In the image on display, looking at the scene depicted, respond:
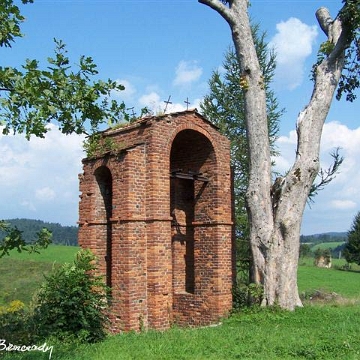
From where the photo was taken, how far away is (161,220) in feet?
37.2

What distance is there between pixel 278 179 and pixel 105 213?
466 centimetres

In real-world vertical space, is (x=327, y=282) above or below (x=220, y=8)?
below

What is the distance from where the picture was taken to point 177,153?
1390 centimetres

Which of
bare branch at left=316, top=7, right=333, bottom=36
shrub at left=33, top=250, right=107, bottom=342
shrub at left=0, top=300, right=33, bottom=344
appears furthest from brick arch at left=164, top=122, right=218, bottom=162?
shrub at left=0, top=300, right=33, bottom=344

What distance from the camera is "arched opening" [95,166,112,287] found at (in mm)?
12438

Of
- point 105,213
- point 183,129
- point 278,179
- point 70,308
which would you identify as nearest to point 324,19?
point 278,179

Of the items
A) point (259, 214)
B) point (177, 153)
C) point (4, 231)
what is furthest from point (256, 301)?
point (4, 231)

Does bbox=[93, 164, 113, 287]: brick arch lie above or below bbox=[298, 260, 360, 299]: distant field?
above

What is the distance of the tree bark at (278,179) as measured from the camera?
470 inches

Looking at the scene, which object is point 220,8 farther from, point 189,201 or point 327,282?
point 327,282

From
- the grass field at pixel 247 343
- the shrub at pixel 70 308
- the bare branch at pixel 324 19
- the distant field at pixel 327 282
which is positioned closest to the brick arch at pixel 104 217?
the shrub at pixel 70 308

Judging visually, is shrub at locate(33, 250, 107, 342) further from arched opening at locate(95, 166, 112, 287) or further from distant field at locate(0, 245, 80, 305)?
distant field at locate(0, 245, 80, 305)

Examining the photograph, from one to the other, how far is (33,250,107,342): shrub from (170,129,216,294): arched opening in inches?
155

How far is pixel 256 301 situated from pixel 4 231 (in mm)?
8404
